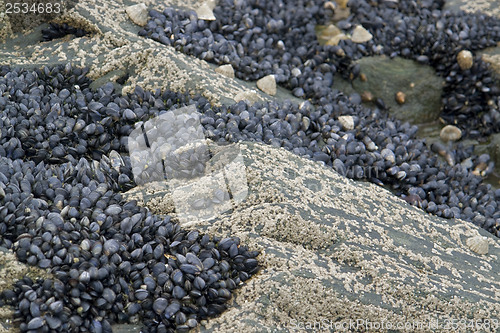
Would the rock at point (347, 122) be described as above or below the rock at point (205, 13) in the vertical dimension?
below

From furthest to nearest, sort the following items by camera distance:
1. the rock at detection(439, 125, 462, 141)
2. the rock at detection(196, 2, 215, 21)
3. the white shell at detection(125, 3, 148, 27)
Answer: the rock at detection(439, 125, 462, 141) → the rock at detection(196, 2, 215, 21) → the white shell at detection(125, 3, 148, 27)

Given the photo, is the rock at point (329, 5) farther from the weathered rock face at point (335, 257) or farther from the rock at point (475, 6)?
the weathered rock face at point (335, 257)

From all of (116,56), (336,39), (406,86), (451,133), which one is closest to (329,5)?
(336,39)

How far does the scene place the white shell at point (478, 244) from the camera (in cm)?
378

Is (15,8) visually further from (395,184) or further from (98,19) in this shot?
(395,184)

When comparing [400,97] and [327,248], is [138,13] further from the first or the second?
[400,97]

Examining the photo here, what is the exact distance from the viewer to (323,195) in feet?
11.8

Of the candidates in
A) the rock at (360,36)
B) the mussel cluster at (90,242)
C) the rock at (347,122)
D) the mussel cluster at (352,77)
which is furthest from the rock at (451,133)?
the mussel cluster at (90,242)

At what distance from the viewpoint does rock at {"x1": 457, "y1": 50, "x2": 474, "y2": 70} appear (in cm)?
571

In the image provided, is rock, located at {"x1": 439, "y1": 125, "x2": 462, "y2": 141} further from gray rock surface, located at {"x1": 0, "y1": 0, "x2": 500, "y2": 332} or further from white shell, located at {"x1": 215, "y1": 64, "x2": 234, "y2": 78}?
white shell, located at {"x1": 215, "y1": 64, "x2": 234, "y2": 78}

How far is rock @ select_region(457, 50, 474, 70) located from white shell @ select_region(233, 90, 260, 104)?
288 centimetres

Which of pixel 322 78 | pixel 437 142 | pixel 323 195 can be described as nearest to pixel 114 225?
pixel 323 195

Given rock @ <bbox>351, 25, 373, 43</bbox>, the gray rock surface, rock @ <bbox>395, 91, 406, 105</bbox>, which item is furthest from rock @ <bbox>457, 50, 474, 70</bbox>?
the gray rock surface

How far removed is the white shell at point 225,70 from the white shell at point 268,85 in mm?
312
